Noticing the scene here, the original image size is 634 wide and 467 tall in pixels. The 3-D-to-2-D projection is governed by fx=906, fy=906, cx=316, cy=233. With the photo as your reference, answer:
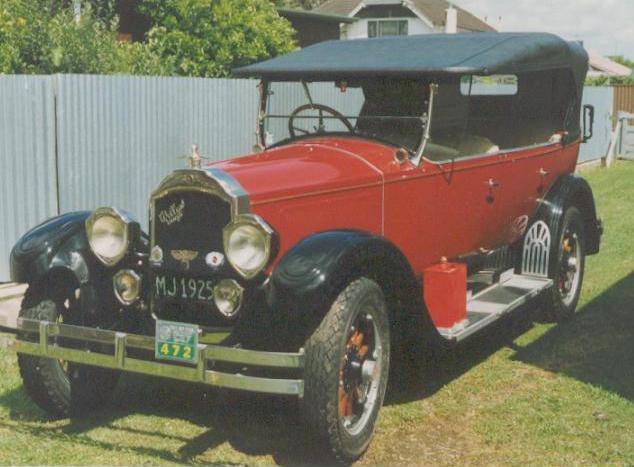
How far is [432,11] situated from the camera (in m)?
37.5

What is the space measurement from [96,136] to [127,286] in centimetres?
426

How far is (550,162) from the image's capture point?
23.3 ft

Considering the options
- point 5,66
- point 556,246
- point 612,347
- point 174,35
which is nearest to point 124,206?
point 5,66

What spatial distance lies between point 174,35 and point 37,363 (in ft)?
36.6

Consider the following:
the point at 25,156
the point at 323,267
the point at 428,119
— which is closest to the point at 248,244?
the point at 323,267

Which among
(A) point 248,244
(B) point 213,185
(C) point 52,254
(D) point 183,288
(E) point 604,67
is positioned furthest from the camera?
(E) point 604,67

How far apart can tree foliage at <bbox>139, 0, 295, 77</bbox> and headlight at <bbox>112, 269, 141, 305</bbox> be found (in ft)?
34.5

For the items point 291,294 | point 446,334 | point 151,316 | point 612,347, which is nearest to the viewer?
point 291,294

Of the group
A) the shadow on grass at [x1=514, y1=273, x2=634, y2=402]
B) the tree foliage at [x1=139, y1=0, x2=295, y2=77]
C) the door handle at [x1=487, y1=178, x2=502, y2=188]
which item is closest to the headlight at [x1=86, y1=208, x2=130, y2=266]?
the door handle at [x1=487, y1=178, x2=502, y2=188]

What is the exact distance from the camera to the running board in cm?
519

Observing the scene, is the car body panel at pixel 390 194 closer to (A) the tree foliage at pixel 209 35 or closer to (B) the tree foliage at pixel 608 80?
(A) the tree foliage at pixel 209 35

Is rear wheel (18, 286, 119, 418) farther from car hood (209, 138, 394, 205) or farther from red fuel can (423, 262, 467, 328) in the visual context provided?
red fuel can (423, 262, 467, 328)

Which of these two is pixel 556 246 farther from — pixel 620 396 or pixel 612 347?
pixel 620 396

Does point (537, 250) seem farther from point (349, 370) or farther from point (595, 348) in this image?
point (349, 370)
